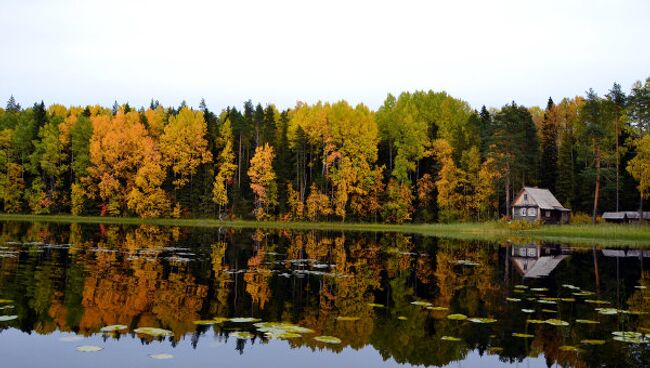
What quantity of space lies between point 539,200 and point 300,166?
3401 centimetres

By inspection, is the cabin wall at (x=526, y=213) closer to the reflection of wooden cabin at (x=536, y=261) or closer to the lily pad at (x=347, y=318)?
the reflection of wooden cabin at (x=536, y=261)

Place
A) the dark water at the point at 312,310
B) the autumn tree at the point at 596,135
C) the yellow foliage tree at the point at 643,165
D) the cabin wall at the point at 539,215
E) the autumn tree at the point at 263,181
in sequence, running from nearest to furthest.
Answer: the dark water at the point at 312,310
the yellow foliage tree at the point at 643,165
the autumn tree at the point at 596,135
the cabin wall at the point at 539,215
the autumn tree at the point at 263,181

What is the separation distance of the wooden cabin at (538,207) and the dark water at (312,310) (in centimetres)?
4328

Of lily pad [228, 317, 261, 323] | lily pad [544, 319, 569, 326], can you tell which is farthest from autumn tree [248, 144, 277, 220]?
lily pad [544, 319, 569, 326]

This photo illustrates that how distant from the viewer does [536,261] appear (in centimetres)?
2958

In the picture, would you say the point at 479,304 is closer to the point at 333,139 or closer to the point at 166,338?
the point at 166,338

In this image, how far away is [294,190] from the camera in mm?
76688

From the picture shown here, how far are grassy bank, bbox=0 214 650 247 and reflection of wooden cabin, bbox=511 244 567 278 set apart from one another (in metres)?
11.2

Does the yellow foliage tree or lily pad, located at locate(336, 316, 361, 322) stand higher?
the yellow foliage tree

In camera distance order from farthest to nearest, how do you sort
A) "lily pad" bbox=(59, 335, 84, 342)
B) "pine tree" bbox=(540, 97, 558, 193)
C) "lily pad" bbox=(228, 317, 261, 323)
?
1. "pine tree" bbox=(540, 97, 558, 193)
2. "lily pad" bbox=(228, 317, 261, 323)
3. "lily pad" bbox=(59, 335, 84, 342)

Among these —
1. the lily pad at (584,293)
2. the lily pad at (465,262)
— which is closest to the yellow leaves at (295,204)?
the lily pad at (465,262)

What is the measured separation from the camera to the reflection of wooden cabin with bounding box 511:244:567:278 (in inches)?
966

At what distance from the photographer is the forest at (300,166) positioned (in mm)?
72188

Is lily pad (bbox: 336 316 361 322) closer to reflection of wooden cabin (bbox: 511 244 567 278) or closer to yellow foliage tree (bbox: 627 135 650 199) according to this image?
reflection of wooden cabin (bbox: 511 244 567 278)
